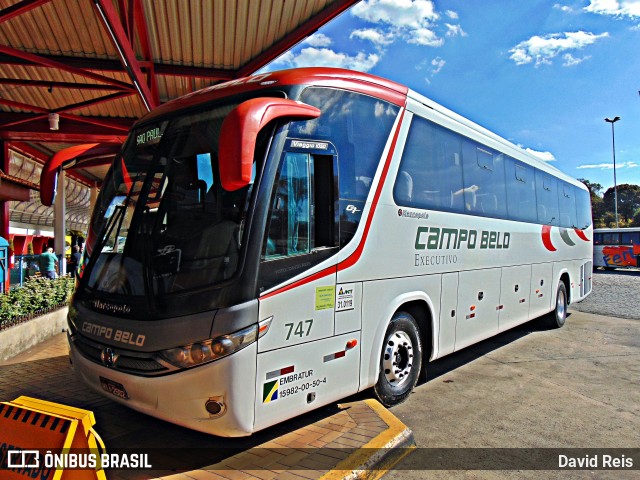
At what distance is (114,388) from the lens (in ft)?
12.6

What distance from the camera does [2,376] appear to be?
5.86m

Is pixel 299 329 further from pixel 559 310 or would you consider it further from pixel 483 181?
pixel 559 310

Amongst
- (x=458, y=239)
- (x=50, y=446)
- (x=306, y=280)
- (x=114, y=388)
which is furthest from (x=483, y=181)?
(x=50, y=446)

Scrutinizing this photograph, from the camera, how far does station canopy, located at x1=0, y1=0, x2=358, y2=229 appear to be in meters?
8.85

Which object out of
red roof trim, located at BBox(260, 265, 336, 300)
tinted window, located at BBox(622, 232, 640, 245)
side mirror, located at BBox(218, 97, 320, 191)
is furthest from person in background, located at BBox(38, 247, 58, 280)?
tinted window, located at BBox(622, 232, 640, 245)

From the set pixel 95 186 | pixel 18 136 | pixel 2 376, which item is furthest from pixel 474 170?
pixel 95 186

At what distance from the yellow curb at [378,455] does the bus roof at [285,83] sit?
3.22 metres

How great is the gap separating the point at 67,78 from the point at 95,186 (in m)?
12.9

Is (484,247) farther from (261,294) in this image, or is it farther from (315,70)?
(261,294)

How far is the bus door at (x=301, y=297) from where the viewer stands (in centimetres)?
371

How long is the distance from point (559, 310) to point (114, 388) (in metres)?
10.1

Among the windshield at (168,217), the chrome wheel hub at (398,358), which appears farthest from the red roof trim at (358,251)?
the chrome wheel hub at (398,358)

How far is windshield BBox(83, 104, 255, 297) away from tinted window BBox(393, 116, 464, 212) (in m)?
2.17

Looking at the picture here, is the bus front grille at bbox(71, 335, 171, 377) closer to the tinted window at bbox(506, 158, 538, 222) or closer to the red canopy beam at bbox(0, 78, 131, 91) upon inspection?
the tinted window at bbox(506, 158, 538, 222)
